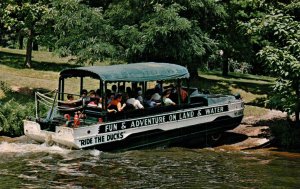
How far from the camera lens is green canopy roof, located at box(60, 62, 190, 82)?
17.6m

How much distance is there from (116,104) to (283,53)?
587 centimetres

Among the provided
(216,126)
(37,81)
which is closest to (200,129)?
(216,126)

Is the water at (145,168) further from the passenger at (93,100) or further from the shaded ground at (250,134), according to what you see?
the passenger at (93,100)

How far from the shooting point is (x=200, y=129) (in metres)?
19.7

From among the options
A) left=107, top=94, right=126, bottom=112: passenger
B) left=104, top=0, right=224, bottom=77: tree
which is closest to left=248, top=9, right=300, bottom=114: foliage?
left=107, top=94, right=126, bottom=112: passenger

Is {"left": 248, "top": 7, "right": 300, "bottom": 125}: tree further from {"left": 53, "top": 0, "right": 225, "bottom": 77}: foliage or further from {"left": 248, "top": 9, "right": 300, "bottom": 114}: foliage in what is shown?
{"left": 53, "top": 0, "right": 225, "bottom": 77}: foliage

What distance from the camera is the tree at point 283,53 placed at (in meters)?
17.7

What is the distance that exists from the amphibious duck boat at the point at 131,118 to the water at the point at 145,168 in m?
0.43

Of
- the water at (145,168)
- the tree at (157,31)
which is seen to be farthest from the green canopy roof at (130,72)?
the tree at (157,31)

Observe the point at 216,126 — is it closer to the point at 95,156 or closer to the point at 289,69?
the point at 289,69

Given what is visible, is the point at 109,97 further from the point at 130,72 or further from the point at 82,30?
the point at 82,30

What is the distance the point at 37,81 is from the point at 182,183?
17.9 metres

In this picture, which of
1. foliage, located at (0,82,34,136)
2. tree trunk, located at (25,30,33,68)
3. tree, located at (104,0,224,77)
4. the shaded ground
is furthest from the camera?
tree trunk, located at (25,30,33,68)

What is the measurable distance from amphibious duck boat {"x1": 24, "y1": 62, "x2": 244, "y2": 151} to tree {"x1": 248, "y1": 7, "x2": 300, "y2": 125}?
92.7 inches
